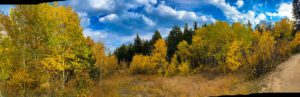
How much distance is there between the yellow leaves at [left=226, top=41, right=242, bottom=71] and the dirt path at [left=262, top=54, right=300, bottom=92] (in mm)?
4660

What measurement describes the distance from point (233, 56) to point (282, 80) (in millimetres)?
12763

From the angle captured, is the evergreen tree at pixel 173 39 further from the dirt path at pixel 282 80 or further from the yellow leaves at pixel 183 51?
the dirt path at pixel 282 80

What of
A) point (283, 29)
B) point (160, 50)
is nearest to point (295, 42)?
point (283, 29)

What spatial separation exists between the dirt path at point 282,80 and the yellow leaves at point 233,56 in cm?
466

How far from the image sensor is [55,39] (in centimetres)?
1998

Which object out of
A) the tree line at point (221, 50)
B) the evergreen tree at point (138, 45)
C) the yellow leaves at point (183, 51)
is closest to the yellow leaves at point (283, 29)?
the tree line at point (221, 50)

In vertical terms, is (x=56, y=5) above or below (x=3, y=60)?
above

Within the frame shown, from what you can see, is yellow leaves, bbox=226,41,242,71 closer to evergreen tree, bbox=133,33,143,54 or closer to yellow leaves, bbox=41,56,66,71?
yellow leaves, bbox=41,56,66,71

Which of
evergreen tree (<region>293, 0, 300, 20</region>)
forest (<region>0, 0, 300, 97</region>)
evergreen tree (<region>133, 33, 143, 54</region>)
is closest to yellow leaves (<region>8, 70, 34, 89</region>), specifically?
forest (<region>0, 0, 300, 97</region>)

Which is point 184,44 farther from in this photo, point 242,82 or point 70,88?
point 70,88

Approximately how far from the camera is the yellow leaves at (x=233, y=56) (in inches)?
1497

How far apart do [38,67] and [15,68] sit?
9.32 feet

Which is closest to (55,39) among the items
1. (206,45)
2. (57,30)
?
(57,30)

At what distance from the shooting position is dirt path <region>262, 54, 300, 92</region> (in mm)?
22844
